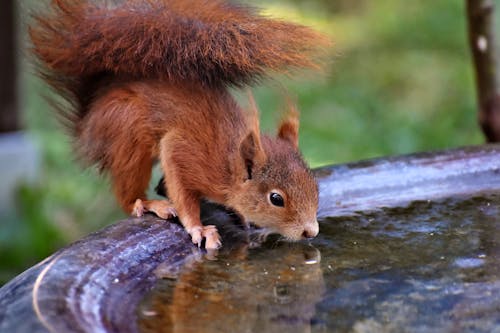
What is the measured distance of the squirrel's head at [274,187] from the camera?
2299mm

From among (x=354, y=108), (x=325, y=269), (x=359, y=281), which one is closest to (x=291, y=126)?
(x=325, y=269)

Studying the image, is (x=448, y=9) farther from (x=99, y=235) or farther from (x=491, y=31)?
(x=99, y=235)

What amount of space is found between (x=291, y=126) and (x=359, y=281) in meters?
0.81

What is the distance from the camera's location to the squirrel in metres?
2.29

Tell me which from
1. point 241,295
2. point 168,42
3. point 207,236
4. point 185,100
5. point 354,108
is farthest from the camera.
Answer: point 354,108

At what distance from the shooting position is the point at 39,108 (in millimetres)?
6555

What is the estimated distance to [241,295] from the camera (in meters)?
Answer: 1.71

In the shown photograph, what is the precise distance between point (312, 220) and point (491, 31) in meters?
1.27

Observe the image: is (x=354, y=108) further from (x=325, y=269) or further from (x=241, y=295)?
(x=241, y=295)

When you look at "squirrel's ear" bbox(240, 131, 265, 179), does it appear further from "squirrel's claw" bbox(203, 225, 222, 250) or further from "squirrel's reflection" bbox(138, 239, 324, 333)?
"squirrel's reflection" bbox(138, 239, 324, 333)

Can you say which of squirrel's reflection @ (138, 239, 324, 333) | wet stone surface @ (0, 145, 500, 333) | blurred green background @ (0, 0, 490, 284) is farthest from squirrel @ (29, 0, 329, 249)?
blurred green background @ (0, 0, 490, 284)

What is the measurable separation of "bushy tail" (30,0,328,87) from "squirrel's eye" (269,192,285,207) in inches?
12.7

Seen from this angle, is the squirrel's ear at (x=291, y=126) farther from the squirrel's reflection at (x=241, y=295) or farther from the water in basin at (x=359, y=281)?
the squirrel's reflection at (x=241, y=295)

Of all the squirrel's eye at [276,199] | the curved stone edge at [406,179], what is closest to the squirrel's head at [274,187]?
the squirrel's eye at [276,199]
